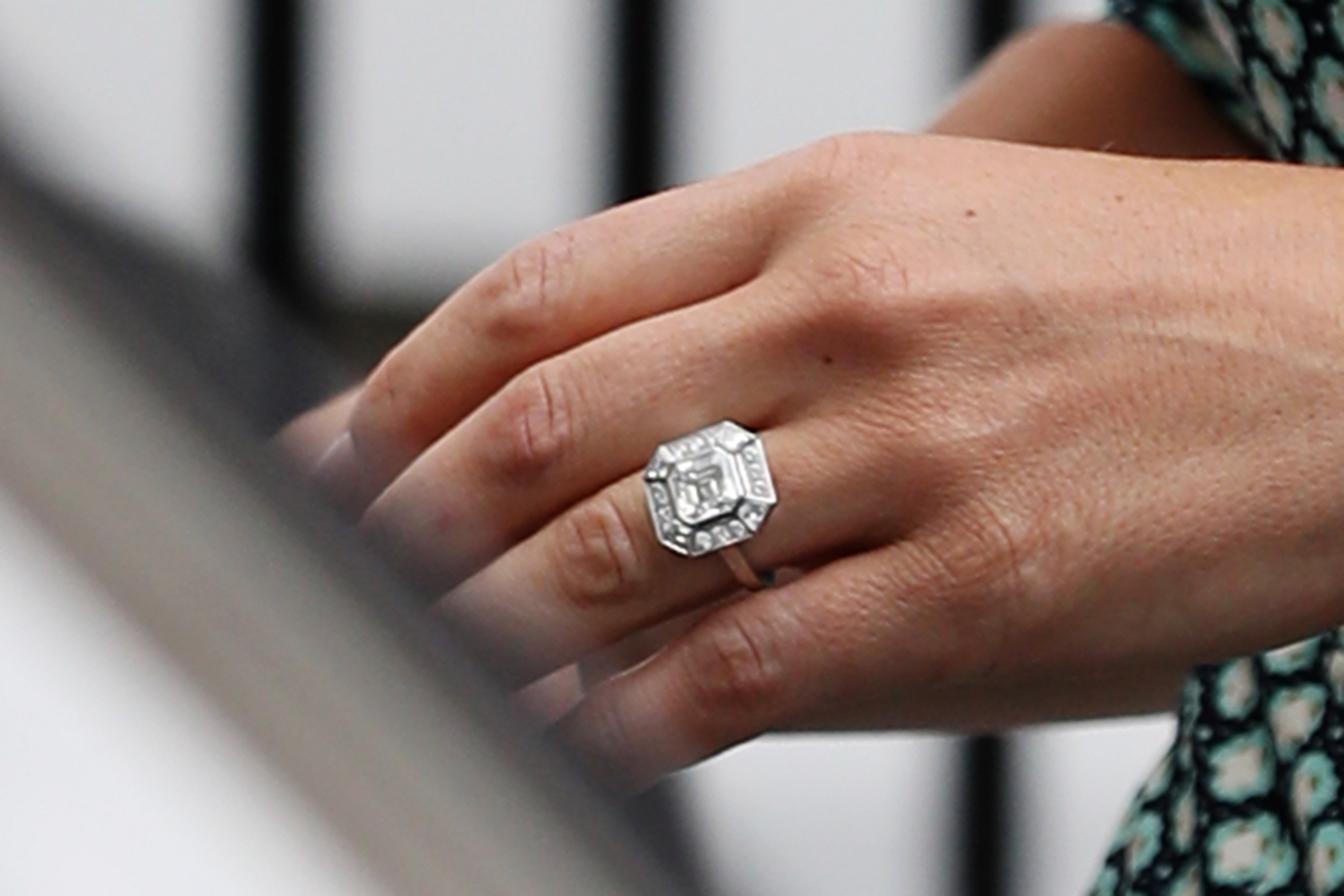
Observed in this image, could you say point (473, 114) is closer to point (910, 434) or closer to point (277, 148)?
point (277, 148)

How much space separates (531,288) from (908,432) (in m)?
0.09

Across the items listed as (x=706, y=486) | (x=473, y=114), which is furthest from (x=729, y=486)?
(x=473, y=114)

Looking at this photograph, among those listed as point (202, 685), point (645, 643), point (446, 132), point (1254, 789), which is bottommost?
point (446, 132)

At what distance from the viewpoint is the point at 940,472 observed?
41cm

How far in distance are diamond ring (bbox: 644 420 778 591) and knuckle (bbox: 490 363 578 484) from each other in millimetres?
20

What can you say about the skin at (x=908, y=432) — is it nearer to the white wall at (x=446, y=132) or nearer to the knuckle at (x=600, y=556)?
the knuckle at (x=600, y=556)

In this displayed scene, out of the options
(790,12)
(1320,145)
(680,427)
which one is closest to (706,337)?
(680,427)

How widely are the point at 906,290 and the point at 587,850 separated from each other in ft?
0.71

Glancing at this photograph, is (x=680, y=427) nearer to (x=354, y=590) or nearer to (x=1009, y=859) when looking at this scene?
(x=354, y=590)

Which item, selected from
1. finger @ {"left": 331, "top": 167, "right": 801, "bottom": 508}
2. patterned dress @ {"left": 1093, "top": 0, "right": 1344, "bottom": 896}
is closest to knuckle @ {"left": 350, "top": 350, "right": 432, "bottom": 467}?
finger @ {"left": 331, "top": 167, "right": 801, "bottom": 508}

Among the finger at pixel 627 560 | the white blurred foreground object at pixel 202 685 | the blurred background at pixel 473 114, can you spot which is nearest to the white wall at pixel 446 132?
the blurred background at pixel 473 114

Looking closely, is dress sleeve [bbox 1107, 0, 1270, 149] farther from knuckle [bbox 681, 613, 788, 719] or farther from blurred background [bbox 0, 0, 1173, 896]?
blurred background [bbox 0, 0, 1173, 896]

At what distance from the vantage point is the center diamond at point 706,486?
1.27 ft

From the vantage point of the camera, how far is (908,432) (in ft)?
1.33
